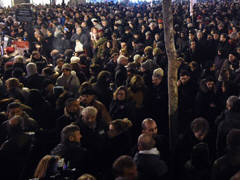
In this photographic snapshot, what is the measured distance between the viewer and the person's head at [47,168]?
12.7 ft

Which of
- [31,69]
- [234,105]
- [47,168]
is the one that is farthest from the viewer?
[31,69]

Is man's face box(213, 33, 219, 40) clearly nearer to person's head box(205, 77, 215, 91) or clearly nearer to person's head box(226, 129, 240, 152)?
person's head box(205, 77, 215, 91)

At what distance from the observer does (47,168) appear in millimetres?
3895

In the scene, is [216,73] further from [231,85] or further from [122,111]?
[122,111]

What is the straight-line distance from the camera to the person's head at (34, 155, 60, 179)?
386cm

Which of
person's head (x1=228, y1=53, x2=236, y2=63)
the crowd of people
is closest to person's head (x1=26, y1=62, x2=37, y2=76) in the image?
the crowd of people

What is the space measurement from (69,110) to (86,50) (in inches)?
305

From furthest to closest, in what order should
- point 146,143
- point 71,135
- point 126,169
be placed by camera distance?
point 71,135
point 146,143
point 126,169

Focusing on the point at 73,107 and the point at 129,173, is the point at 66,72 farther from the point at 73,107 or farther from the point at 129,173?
the point at 129,173

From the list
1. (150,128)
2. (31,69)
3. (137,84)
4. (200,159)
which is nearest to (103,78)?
(137,84)

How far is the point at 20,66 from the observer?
26.5 ft

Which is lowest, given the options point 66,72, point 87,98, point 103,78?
point 87,98

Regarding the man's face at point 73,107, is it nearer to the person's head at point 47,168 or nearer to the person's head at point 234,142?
the person's head at point 47,168

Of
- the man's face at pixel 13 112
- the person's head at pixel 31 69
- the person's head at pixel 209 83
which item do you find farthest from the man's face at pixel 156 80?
the man's face at pixel 13 112
